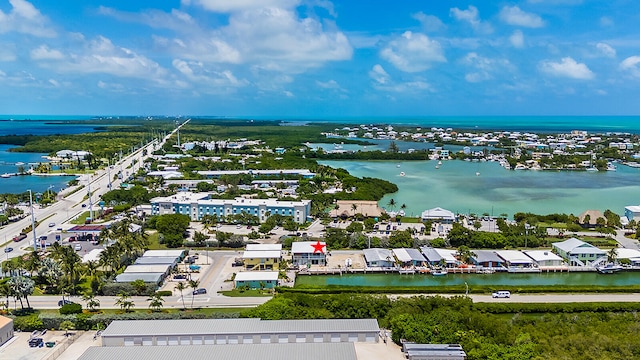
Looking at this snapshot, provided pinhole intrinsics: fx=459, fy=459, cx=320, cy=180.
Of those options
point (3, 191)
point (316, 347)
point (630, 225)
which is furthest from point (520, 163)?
point (3, 191)

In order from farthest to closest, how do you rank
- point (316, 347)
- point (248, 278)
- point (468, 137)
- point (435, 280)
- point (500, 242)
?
point (468, 137)
point (500, 242)
point (435, 280)
point (248, 278)
point (316, 347)

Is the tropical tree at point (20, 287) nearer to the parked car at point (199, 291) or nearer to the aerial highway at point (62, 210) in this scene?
the parked car at point (199, 291)

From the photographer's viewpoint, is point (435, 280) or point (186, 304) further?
point (435, 280)

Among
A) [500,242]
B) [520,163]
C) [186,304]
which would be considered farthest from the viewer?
[520,163]

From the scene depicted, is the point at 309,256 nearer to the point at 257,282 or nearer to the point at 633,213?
the point at 257,282

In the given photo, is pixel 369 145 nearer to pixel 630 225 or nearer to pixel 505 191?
pixel 505 191

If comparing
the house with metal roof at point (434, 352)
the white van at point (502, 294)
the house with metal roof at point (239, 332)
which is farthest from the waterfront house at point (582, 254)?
the house with metal roof at point (239, 332)

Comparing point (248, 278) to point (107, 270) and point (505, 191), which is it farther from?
point (505, 191)
